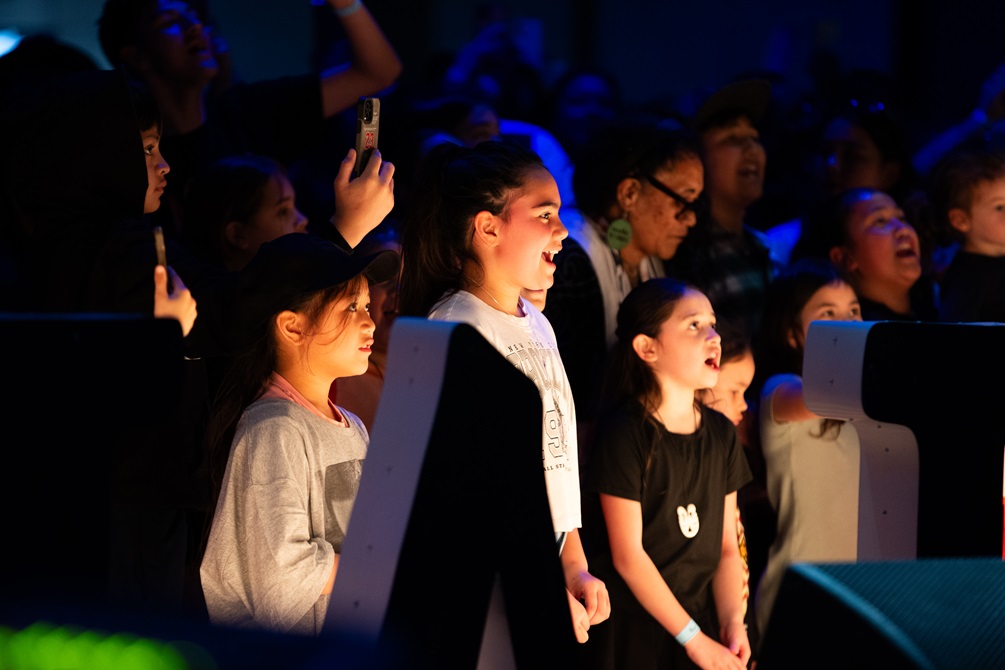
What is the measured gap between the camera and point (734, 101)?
4.30 m

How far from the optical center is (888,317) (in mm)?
3965

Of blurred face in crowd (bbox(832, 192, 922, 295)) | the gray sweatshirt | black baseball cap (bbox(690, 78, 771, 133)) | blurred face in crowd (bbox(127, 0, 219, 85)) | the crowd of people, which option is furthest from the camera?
black baseball cap (bbox(690, 78, 771, 133))

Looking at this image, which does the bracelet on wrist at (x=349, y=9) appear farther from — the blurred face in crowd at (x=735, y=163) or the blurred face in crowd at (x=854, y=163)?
the blurred face in crowd at (x=854, y=163)

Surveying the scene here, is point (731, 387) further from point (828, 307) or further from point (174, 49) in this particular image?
point (174, 49)

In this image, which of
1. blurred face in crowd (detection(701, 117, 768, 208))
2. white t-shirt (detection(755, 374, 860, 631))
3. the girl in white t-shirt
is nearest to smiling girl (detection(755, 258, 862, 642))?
white t-shirt (detection(755, 374, 860, 631))

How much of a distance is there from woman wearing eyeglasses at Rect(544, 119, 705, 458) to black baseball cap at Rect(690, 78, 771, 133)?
2.05 ft

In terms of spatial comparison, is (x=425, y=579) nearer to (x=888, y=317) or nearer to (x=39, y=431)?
(x=39, y=431)

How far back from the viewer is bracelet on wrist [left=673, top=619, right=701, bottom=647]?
9.95ft

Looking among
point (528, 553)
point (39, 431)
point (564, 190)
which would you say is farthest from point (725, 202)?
point (39, 431)

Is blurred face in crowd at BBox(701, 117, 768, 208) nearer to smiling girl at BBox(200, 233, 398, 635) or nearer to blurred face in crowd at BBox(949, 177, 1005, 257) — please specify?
blurred face in crowd at BBox(949, 177, 1005, 257)

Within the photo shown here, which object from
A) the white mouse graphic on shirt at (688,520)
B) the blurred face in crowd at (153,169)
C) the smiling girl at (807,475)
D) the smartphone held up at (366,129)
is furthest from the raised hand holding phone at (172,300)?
the smiling girl at (807,475)

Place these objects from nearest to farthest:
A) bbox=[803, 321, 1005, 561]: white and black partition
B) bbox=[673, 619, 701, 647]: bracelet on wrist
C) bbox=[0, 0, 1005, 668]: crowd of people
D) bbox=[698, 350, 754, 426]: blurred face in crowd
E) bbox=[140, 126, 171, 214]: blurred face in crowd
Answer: bbox=[803, 321, 1005, 561]: white and black partition < bbox=[0, 0, 1005, 668]: crowd of people < bbox=[140, 126, 171, 214]: blurred face in crowd < bbox=[673, 619, 701, 647]: bracelet on wrist < bbox=[698, 350, 754, 426]: blurred face in crowd

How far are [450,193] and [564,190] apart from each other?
5.09 feet

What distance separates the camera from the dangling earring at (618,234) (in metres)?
3.56
